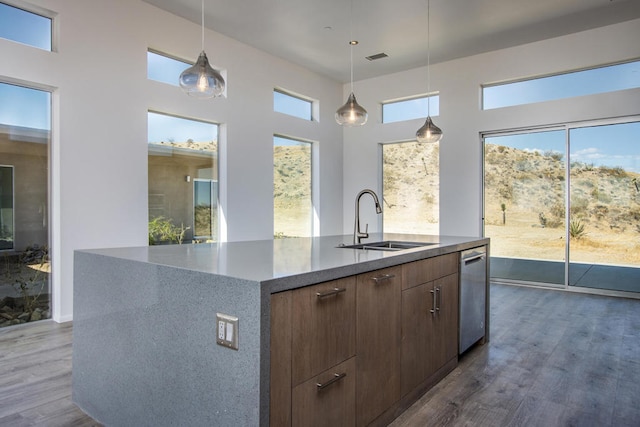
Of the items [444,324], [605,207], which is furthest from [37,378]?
[605,207]

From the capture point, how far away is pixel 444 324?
2.48 metres

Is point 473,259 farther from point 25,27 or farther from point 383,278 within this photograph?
point 25,27

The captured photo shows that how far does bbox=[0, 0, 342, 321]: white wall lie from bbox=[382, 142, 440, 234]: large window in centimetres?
254

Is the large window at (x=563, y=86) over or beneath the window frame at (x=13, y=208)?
over

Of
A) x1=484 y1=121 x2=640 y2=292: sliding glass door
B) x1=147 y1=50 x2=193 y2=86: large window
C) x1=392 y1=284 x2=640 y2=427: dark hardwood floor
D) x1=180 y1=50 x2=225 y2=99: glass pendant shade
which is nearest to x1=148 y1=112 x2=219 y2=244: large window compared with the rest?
x1=147 y1=50 x2=193 y2=86: large window

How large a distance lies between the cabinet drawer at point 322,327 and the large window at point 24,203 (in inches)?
135

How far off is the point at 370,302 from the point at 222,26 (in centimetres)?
442

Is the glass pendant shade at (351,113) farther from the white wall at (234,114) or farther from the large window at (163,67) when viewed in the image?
the large window at (163,67)

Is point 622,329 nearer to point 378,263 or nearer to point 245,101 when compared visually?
point 378,263

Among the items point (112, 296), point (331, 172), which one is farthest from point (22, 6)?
point (331, 172)

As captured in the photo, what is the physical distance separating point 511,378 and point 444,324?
1.84 feet

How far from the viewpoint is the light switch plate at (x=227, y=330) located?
4.14 feet

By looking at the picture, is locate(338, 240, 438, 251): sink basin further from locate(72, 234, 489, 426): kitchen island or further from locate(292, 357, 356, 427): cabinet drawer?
locate(292, 357, 356, 427): cabinet drawer

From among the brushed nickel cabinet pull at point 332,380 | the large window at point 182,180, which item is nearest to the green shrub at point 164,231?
the large window at point 182,180
